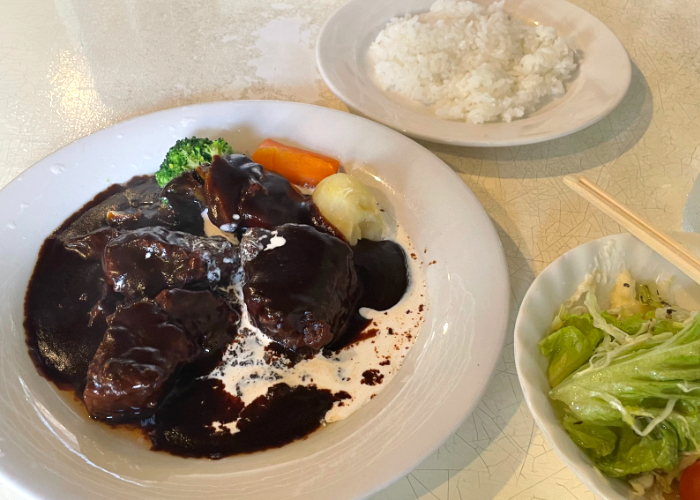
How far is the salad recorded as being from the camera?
1266 mm

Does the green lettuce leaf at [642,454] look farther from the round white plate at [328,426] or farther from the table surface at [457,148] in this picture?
the round white plate at [328,426]

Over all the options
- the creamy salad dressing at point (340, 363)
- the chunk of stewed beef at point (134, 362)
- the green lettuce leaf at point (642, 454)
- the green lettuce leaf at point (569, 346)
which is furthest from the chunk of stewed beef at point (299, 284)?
the green lettuce leaf at point (642, 454)

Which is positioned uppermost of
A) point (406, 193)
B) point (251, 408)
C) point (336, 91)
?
point (336, 91)

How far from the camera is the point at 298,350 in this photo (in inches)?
76.5

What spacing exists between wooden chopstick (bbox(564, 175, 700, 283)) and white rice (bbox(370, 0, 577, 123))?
0.94m

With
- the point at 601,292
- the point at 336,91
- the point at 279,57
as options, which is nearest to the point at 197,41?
the point at 279,57

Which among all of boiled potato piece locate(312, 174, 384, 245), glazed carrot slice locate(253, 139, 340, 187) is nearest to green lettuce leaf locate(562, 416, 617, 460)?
boiled potato piece locate(312, 174, 384, 245)

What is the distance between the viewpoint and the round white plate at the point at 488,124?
2.46m

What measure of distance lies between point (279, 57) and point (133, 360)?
235cm

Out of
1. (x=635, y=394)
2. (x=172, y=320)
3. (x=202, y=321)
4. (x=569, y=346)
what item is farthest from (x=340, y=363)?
(x=635, y=394)

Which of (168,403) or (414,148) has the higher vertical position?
(414,148)

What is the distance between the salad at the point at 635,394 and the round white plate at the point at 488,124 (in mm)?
1204

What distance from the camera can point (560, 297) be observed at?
164 centimetres

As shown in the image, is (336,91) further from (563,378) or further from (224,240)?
(563,378)
